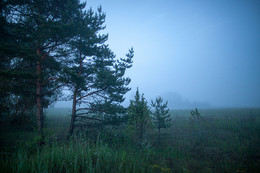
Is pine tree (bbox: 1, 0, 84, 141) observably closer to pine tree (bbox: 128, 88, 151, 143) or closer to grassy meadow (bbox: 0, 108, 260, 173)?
grassy meadow (bbox: 0, 108, 260, 173)

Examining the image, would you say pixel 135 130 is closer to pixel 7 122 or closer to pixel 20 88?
pixel 20 88

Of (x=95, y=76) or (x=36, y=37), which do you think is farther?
(x=95, y=76)

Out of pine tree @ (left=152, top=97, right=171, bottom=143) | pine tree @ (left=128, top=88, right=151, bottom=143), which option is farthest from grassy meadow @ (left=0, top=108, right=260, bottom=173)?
pine tree @ (left=152, top=97, right=171, bottom=143)

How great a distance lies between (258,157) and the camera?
25.3ft

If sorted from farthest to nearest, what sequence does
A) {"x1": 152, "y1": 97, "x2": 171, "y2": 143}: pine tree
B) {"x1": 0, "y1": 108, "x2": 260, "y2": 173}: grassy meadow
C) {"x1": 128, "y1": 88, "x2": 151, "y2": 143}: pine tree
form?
{"x1": 152, "y1": 97, "x2": 171, "y2": 143}: pine tree
{"x1": 128, "y1": 88, "x2": 151, "y2": 143}: pine tree
{"x1": 0, "y1": 108, "x2": 260, "y2": 173}: grassy meadow

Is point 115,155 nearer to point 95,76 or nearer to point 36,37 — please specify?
point 95,76

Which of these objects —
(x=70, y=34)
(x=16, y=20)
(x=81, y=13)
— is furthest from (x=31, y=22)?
(x=81, y=13)

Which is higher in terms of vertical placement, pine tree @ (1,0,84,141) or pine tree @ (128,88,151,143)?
pine tree @ (1,0,84,141)

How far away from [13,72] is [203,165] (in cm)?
1255

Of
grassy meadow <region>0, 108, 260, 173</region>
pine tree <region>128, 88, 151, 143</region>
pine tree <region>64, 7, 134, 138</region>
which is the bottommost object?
grassy meadow <region>0, 108, 260, 173</region>

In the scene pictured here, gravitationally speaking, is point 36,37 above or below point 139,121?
above

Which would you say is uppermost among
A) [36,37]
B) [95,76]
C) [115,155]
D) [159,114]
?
[36,37]

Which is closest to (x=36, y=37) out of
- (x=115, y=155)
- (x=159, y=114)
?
(x=115, y=155)

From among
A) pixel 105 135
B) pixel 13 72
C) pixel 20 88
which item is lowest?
pixel 105 135
